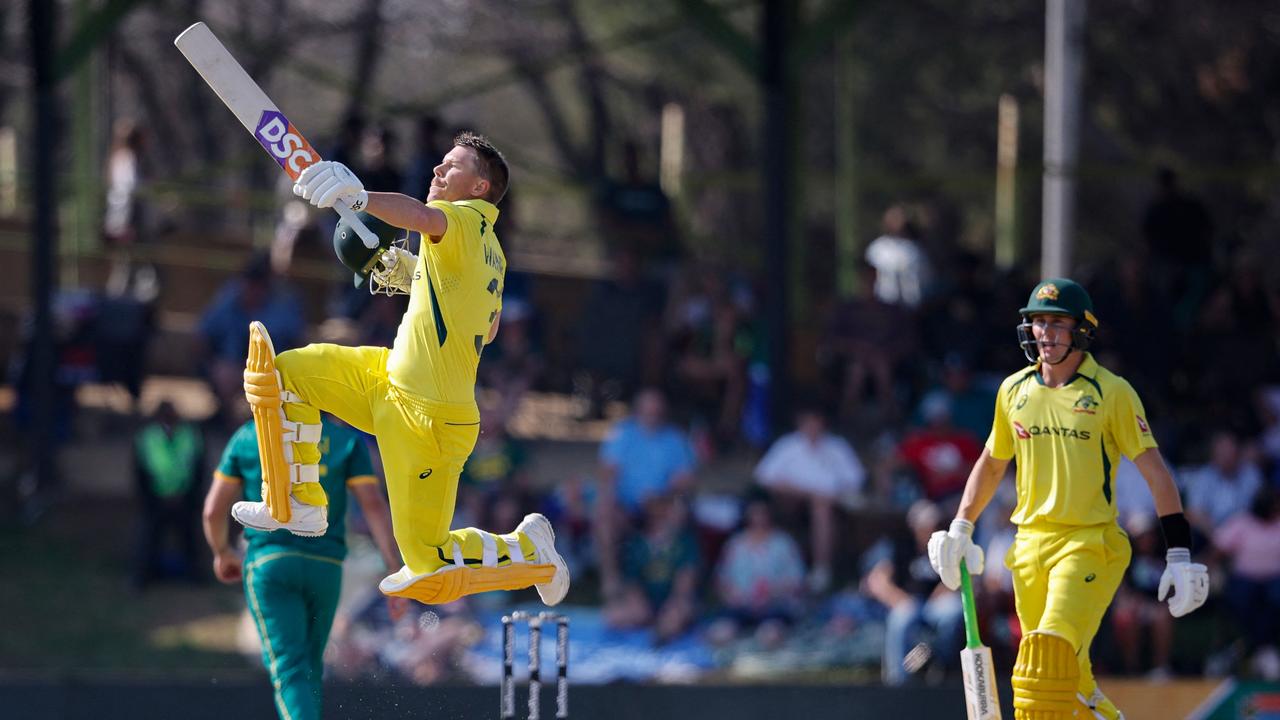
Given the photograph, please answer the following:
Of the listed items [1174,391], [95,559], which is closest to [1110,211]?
[1174,391]

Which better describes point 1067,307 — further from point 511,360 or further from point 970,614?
point 511,360

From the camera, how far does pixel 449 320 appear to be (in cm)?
737

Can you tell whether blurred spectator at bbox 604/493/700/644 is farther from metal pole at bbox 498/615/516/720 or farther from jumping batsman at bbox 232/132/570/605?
jumping batsman at bbox 232/132/570/605

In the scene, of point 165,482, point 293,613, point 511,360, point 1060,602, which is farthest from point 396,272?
point 511,360

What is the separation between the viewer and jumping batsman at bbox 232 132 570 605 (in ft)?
24.1

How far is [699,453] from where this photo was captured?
48.6ft

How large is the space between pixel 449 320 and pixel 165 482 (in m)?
6.87

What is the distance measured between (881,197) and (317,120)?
8655 mm

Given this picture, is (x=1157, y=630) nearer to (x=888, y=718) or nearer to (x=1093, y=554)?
(x=888, y=718)

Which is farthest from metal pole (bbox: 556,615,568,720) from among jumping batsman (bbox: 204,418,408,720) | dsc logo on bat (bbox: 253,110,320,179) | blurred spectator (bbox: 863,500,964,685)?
blurred spectator (bbox: 863,500,964,685)

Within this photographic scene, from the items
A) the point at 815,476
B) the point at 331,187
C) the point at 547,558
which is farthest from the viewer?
the point at 815,476

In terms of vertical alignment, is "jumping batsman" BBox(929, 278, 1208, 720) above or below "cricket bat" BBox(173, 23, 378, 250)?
below

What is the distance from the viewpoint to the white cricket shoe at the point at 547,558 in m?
7.93

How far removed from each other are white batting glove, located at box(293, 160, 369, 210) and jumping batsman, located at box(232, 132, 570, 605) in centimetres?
38
